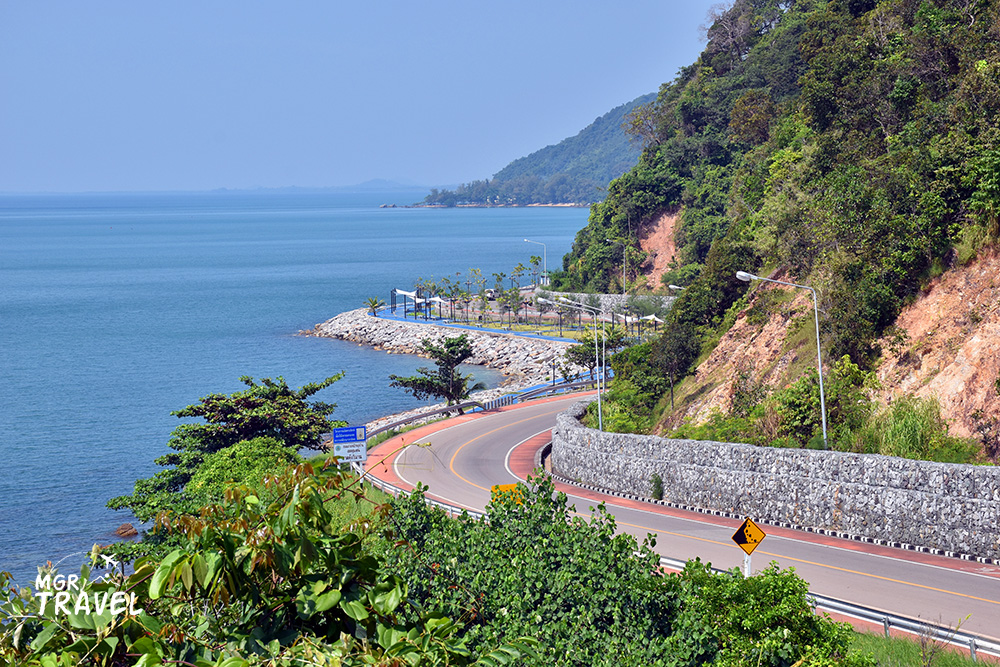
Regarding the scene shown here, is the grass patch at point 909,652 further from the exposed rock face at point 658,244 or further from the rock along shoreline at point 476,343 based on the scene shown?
the exposed rock face at point 658,244

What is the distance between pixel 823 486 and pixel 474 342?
6197 cm

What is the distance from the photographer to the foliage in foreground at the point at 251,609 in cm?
592

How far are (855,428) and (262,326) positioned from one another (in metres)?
82.0

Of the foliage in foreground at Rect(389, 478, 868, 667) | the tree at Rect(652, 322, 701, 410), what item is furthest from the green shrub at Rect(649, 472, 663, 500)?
the foliage in foreground at Rect(389, 478, 868, 667)

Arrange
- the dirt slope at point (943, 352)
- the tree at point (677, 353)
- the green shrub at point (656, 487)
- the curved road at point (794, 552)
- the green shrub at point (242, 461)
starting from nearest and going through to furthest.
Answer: the curved road at point (794, 552)
the dirt slope at point (943, 352)
the green shrub at point (242, 461)
the green shrub at point (656, 487)
the tree at point (677, 353)

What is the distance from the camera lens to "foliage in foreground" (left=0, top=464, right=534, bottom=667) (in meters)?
5.92

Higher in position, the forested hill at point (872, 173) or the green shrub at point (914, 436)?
the forested hill at point (872, 173)

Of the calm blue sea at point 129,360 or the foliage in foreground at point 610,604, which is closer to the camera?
the foliage in foreground at point 610,604

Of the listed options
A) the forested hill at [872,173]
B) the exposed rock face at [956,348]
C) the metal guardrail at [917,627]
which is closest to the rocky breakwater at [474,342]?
the forested hill at [872,173]

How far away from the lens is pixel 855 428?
95.5ft

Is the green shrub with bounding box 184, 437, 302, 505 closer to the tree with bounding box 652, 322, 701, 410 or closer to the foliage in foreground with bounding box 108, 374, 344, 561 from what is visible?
the foliage in foreground with bounding box 108, 374, 344, 561

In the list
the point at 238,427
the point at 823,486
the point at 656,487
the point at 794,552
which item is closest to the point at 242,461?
the point at 238,427

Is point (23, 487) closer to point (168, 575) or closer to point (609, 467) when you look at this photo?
point (609, 467)

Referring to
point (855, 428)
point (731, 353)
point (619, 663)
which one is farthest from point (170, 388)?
point (619, 663)
